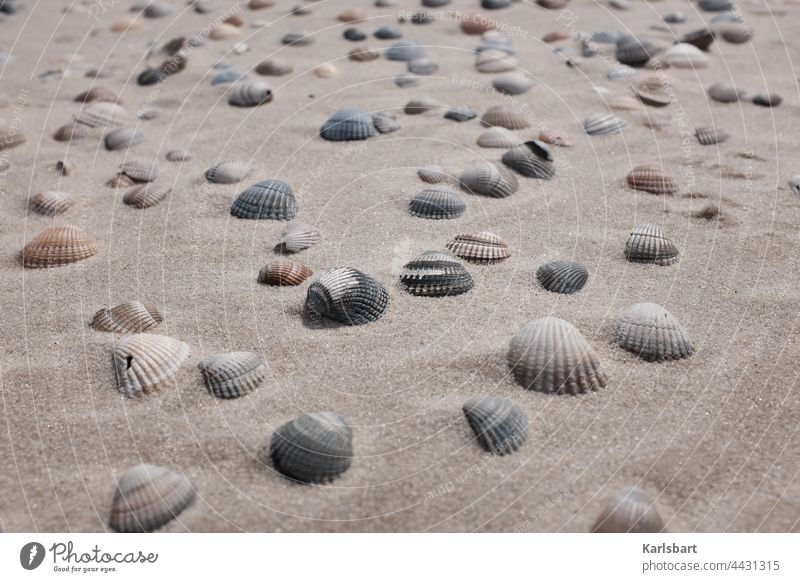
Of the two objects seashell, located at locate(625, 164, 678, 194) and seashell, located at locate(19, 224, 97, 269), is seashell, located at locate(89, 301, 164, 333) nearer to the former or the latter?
seashell, located at locate(19, 224, 97, 269)

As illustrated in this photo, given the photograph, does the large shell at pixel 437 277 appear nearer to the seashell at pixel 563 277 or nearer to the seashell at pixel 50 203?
the seashell at pixel 563 277

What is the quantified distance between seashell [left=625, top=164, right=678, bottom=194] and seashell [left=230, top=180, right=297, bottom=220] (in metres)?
3.77

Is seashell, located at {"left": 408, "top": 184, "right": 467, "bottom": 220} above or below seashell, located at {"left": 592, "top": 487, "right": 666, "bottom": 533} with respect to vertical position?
above

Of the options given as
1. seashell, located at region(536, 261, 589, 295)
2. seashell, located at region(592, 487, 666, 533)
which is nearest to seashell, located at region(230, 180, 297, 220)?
seashell, located at region(536, 261, 589, 295)

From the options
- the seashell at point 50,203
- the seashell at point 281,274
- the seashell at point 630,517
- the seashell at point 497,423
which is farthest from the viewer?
the seashell at point 50,203

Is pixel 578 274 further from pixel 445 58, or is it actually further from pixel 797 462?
pixel 445 58

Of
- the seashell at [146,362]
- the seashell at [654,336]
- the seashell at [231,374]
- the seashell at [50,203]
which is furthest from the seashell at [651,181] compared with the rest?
the seashell at [50,203]

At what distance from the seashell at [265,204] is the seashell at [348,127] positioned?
182 centimetres

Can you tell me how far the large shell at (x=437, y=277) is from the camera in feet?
19.6

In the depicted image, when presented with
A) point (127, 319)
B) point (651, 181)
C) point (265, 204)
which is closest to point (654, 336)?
point (651, 181)

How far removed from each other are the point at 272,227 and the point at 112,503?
11.4 ft

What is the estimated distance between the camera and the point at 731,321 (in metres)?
5.77

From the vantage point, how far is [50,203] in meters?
7.48

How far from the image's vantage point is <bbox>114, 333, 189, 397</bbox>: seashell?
5.04 m
